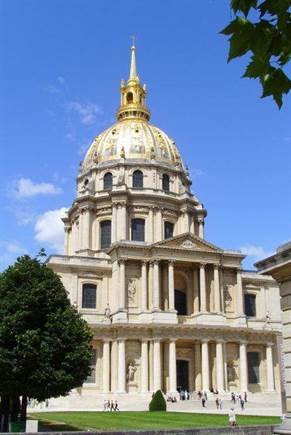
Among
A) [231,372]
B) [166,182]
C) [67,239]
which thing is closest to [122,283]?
[231,372]

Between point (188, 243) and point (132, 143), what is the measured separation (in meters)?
19.6

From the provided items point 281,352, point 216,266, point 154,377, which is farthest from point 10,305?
point 216,266

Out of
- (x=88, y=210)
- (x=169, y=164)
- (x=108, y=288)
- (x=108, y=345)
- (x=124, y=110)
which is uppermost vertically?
(x=124, y=110)

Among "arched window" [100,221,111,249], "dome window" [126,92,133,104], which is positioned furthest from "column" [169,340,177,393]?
"dome window" [126,92,133,104]

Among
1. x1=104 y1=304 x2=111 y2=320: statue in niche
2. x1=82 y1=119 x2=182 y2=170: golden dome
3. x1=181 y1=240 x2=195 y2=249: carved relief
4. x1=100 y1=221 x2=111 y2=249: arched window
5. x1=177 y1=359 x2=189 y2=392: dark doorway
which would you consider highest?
x1=82 y1=119 x2=182 y2=170: golden dome

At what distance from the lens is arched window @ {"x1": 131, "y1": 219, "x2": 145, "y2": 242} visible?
69075 millimetres

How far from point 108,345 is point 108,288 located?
609 centimetres

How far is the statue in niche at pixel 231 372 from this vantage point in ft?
193

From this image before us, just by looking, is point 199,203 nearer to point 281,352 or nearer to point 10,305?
point 10,305

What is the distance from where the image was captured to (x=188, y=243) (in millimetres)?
60188

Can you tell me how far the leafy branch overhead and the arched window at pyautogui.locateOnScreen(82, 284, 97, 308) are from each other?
55.9 metres

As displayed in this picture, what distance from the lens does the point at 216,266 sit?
60.7 meters

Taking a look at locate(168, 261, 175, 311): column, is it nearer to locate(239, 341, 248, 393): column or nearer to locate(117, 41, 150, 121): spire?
locate(239, 341, 248, 393): column

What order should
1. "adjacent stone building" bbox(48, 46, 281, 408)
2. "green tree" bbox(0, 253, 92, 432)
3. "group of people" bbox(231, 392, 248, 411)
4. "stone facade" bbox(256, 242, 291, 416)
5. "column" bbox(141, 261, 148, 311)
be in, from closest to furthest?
"stone facade" bbox(256, 242, 291, 416) < "green tree" bbox(0, 253, 92, 432) < "group of people" bbox(231, 392, 248, 411) < "adjacent stone building" bbox(48, 46, 281, 408) < "column" bbox(141, 261, 148, 311)
